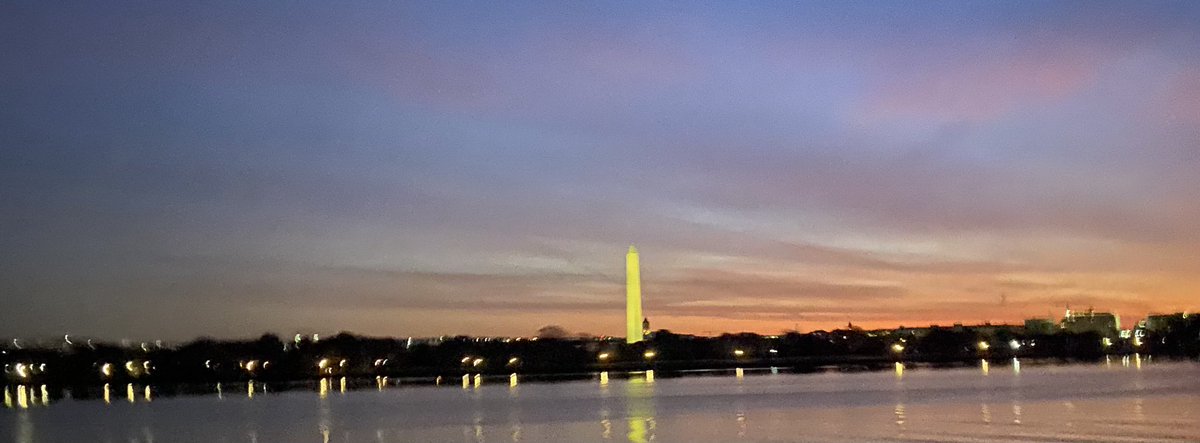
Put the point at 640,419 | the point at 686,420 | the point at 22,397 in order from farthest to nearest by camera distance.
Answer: the point at 22,397
the point at 640,419
the point at 686,420

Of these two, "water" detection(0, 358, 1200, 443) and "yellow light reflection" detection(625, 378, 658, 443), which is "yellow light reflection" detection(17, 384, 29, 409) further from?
"yellow light reflection" detection(625, 378, 658, 443)

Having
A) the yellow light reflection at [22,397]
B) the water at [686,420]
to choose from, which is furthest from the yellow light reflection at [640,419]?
the yellow light reflection at [22,397]

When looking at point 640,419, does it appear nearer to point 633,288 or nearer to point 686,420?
point 686,420

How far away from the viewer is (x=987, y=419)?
50.7 meters

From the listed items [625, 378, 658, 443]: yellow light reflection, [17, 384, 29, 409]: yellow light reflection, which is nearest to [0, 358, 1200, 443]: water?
[625, 378, 658, 443]: yellow light reflection

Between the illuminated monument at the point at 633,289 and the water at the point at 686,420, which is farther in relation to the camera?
the illuminated monument at the point at 633,289

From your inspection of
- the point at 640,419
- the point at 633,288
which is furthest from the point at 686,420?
the point at 633,288

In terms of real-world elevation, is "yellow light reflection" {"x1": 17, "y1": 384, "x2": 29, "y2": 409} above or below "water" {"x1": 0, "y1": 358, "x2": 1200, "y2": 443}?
below

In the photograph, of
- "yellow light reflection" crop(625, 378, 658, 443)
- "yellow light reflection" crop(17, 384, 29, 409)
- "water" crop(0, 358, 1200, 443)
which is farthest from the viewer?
"yellow light reflection" crop(17, 384, 29, 409)

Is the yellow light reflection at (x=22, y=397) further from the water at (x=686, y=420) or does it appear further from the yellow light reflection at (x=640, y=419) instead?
the yellow light reflection at (x=640, y=419)

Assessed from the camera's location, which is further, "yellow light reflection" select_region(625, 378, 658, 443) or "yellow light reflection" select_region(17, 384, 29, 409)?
"yellow light reflection" select_region(17, 384, 29, 409)

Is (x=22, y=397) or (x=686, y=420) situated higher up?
(x=686, y=420)

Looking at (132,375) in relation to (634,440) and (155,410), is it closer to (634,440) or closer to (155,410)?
(155,410)

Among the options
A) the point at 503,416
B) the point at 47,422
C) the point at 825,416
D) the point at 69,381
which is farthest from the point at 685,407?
the point at 69,381
